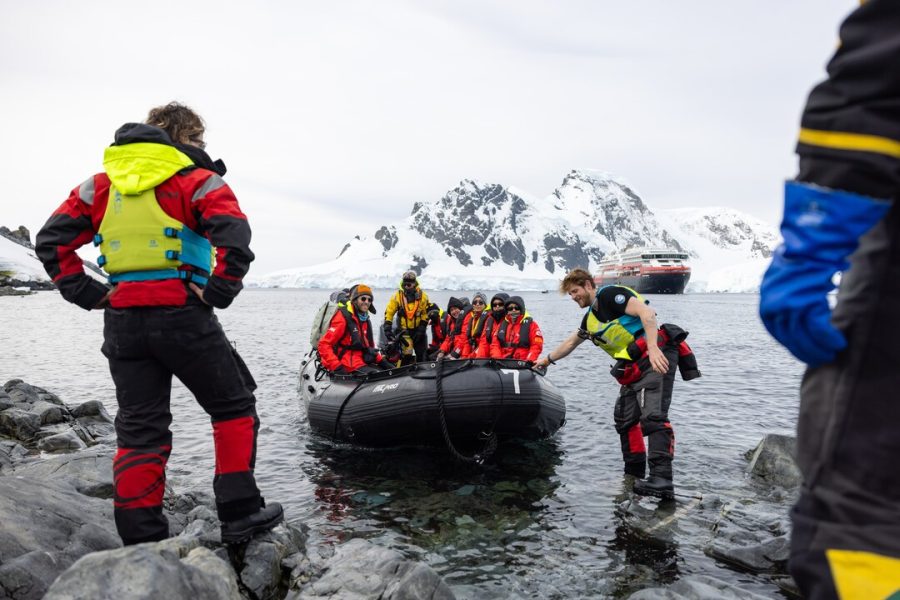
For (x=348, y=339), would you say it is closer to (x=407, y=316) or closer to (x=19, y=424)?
(x=407, y=316)

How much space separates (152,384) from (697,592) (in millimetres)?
3894

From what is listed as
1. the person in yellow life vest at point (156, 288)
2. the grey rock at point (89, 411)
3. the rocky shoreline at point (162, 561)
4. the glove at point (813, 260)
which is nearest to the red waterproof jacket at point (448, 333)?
the grey rock at point (89, 411)

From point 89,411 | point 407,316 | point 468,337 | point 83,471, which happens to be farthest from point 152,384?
point 89,411

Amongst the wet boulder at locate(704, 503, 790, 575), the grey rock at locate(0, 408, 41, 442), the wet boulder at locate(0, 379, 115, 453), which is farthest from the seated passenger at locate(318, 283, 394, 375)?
the wet boulder at locate(704, 503, 790, 575)

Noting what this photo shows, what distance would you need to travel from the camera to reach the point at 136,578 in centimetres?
244

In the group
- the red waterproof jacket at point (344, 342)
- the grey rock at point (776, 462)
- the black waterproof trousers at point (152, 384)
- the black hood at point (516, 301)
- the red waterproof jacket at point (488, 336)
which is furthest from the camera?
the red waterproof jacket at point (488, 336)

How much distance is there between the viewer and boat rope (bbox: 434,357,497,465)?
24.8ft

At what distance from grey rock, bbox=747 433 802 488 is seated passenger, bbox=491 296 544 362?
3814 millimetres

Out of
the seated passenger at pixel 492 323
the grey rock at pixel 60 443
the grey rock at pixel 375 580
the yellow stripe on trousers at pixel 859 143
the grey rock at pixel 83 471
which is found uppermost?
the yellow stripe on trousers at pixel 859 143

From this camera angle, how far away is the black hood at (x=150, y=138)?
3.35 meters

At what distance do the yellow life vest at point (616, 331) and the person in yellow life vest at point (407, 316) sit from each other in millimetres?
6234

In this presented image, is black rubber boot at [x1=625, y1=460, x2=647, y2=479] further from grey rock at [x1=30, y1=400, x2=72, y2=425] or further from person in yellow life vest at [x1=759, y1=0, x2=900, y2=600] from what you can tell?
grey rock at [x1=30, y1=400, x2=72, y2=425]

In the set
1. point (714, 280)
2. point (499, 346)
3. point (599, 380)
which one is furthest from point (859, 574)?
point (714, 280)

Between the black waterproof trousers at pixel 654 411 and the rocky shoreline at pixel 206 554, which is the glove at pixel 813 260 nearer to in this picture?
the rocky shoreline at pixel 206 554
